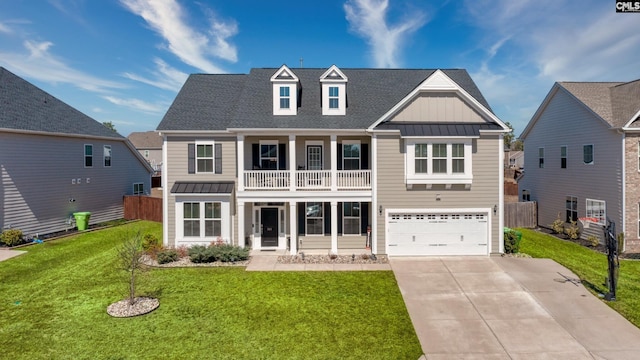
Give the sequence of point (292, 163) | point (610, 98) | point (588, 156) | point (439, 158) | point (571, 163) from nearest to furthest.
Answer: point (439, 158) < point (292, 163) < point (588, 156) < point (610, 98) < point (571, 163)

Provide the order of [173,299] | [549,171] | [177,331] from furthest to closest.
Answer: [549,171] → [173,299] → [177,331]

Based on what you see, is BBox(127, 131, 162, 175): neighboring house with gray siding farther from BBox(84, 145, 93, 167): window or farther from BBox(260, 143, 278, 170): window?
BBox(260, 143, 278, 170): window

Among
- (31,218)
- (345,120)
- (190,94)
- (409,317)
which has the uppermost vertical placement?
(190,94)

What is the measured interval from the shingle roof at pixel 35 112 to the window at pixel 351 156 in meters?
17.2

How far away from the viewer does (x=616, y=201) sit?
16641 millimetres

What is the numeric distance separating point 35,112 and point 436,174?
23.1 m

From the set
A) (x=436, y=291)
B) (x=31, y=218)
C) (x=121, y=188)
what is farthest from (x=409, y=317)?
(x=121, y=188)

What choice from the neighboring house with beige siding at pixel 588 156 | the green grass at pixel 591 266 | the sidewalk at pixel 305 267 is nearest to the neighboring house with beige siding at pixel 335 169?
the sidewalk at pixel 305 267

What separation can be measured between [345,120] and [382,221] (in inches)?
202

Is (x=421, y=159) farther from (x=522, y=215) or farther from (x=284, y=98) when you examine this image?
(x=522, y=215)

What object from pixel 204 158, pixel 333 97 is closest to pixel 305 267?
pixel 204 158

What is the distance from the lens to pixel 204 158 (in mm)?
16281

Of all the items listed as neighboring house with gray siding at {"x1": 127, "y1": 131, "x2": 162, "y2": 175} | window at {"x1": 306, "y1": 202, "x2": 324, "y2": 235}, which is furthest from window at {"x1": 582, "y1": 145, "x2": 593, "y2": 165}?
neighboring house with gray siding at {"x1": 127, "y1": 131, "x2": 162, "y2": 175}

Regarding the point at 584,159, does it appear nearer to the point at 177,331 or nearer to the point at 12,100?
the point at 177,331
